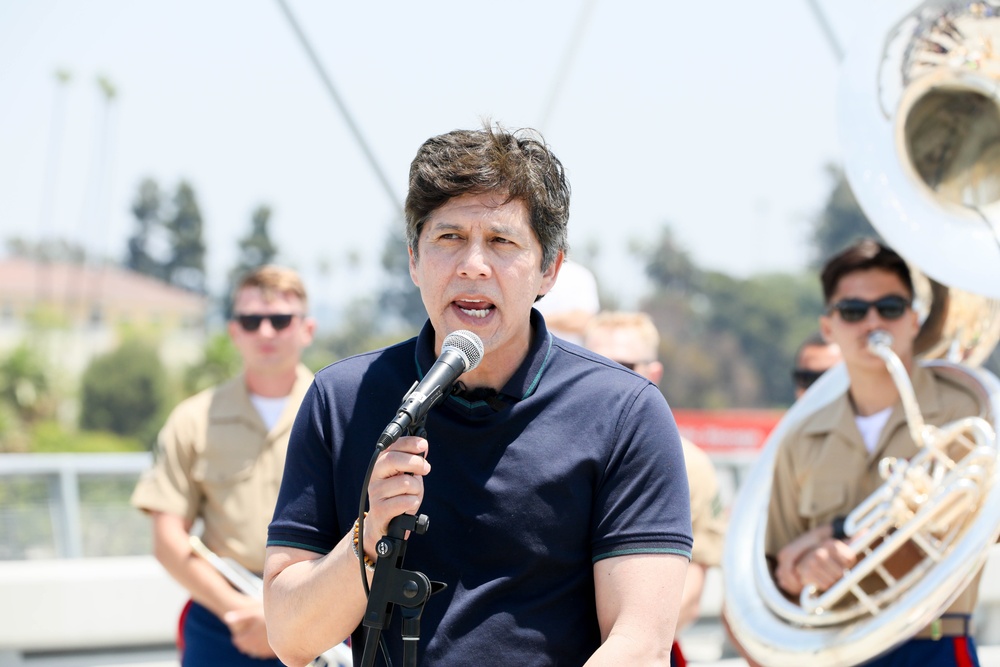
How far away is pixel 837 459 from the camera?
3838 millimetres

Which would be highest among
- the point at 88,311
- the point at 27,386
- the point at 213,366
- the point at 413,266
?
the point at 413,266

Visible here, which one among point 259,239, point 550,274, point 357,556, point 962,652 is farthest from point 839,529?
point 259,239

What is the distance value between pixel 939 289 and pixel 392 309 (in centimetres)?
5277

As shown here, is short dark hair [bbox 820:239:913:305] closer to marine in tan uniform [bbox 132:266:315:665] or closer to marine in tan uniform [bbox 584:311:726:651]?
marine in tan uniform [bbox 584:311:726:651]

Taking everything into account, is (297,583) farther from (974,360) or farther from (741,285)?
(741,285)

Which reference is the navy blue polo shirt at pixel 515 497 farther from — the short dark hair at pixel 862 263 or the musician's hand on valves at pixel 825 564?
the short dark hair at pixel 862 263

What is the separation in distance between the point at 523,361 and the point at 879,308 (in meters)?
1.94

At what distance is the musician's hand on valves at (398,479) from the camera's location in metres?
1.79

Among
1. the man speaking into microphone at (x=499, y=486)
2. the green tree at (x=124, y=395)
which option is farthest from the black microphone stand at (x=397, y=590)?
the green tree at (x=124, y=395)

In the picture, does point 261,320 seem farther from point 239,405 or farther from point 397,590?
point 397,590

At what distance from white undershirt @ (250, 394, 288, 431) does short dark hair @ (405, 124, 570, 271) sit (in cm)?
227

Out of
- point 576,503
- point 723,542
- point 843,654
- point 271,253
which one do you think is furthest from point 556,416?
point 271,253

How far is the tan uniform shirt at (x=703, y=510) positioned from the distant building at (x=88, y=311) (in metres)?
42.2

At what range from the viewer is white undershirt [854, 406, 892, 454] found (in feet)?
12.6
